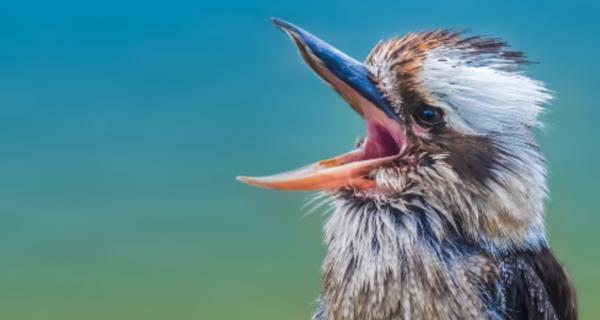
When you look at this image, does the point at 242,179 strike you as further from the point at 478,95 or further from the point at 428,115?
the point at 478,95

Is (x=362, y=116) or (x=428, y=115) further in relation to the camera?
(x=362, y=116)

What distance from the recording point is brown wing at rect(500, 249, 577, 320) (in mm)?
4762

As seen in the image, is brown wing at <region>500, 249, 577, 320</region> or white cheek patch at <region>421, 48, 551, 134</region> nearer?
brown wing at <region>500, 249, 577, 320</region>

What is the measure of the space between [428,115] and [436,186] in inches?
12.6

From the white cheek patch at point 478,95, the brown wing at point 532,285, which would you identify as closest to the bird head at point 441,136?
the white cheek patch at point 478,95

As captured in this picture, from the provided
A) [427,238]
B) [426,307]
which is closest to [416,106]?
[427,238]

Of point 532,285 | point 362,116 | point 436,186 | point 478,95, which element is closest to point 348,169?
point 362,116

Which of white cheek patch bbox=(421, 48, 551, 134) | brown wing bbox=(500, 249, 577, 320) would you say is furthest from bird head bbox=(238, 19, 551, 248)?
brown wing bbox=(500, 249, 577, 320)

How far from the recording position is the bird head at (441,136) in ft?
15.8

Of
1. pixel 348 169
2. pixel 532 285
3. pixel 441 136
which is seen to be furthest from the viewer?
pixel 348 169

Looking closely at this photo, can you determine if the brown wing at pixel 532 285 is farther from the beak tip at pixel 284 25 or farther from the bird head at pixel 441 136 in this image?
the beak tip at pixel 284 25

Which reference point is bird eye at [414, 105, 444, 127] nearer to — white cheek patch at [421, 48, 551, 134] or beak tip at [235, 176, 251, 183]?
white cheek patch at [421, 48, 551, 134]

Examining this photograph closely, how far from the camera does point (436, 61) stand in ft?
16.3

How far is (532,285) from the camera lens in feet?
15.7
